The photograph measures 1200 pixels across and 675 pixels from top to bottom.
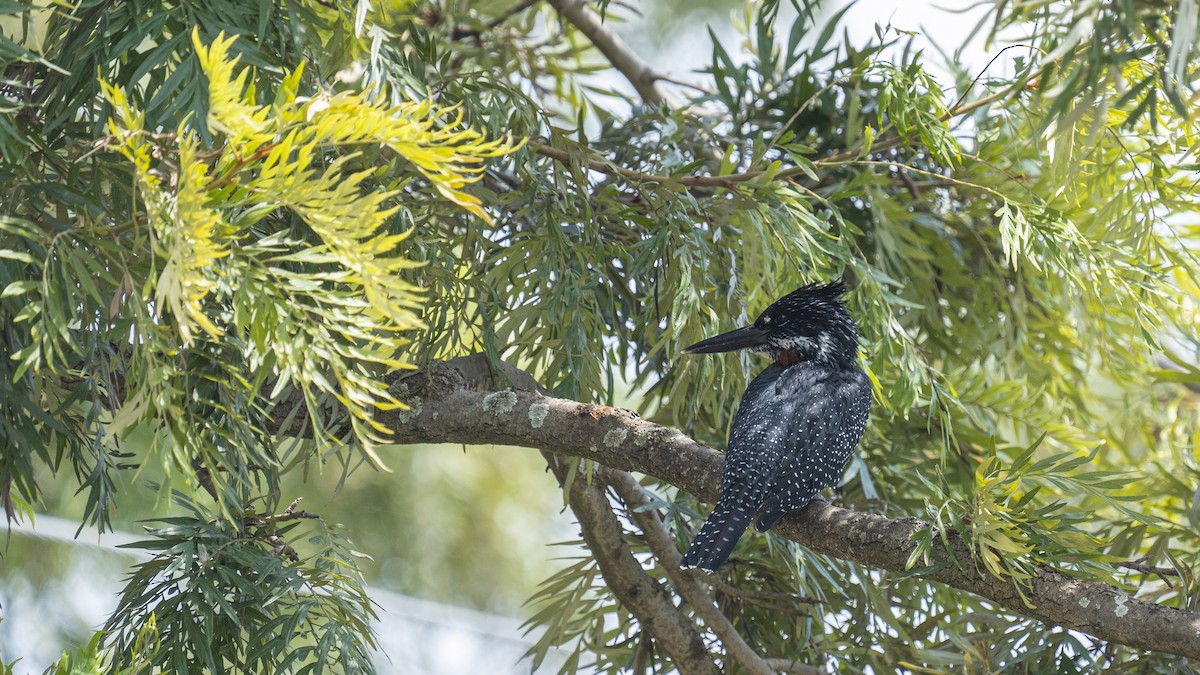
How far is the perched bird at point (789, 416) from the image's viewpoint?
186 centimetres

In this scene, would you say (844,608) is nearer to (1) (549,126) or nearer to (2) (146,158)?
(1) (549,126)

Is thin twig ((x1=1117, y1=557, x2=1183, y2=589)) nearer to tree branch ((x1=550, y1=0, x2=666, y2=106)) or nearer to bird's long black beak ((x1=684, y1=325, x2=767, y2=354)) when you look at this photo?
bird's long black beak ((x1=684, y1=325, x2=767, y2=354))

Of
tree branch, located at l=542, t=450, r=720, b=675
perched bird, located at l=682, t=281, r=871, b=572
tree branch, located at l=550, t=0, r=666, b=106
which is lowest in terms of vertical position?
tree branch, located at l=542, t=450, r=720, b=675

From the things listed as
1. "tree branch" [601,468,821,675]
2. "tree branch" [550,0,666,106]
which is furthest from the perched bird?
"tree branch" [550,0,666,106]

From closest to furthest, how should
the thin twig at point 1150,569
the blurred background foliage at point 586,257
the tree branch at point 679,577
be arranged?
1. the blurred background foliage at point 586,257
2. the thin twig at point 1150,569
3. the tree branch at point 679,577

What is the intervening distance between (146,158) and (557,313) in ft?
2.51

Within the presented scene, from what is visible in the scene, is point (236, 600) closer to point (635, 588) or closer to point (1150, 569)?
point (635, 588)

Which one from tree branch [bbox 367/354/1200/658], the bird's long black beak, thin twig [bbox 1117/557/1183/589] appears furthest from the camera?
the bird's long black beak

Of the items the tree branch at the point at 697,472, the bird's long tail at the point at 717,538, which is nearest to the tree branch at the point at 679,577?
the bird's long tail at the point at 717,538

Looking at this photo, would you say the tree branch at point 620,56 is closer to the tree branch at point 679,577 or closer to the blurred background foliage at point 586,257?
the blurred background foliage at point 586,257

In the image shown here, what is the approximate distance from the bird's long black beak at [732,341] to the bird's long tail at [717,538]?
264 mm

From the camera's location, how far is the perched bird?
1863mm

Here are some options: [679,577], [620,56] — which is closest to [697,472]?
[679,577]

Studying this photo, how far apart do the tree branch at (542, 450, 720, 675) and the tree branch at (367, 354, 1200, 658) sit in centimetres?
29
